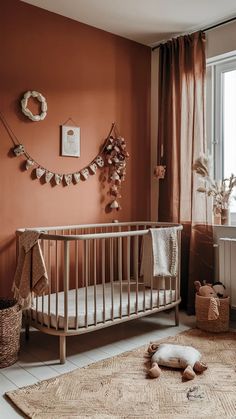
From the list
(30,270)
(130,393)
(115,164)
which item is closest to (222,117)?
(115,164)

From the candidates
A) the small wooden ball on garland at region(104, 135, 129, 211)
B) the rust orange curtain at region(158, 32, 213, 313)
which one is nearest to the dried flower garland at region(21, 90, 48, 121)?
the small wooden ball on garland at region(104, 135, 129, 211)

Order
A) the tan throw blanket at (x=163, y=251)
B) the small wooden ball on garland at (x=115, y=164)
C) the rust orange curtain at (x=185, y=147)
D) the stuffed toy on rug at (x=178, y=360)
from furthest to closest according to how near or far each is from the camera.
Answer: the small wooden ball on garland at (x=115, y=164), the rust orange curtain at (x=185, y=147), the tan throw blanket at (x=163, y=251), the stuffed toy on rug at (x=178, y=360)

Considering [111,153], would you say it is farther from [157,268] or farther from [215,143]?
[157,268]

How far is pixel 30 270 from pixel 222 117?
2.08 m

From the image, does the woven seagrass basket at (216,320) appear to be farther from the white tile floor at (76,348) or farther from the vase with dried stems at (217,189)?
the vase with dried stems at (217,189)

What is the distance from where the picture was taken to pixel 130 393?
1861 mm

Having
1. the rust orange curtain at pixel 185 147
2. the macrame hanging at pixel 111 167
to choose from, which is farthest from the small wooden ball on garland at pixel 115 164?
the rust orange curtain at pixel 185 147

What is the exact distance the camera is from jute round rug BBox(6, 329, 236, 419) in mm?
1695

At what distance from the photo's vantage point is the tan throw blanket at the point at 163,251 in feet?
8.58

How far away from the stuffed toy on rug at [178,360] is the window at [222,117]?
1404 millimetres

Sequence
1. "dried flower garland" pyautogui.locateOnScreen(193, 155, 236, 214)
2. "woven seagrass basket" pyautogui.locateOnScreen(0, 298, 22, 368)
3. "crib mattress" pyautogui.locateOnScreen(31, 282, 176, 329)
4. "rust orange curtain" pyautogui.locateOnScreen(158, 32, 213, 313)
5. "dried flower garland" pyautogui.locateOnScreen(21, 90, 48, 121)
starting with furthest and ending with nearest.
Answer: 1. "rust orange curtain" pyautogui.locateOnScreen(158, 32, 213, 313)
2. "dried flower garland" pyautogui.locateOnScreen(193, 155, 236, 214)
3. "dried flower garland" pyautogui.locateOnScreen(21, 90, 48, 121)
4. "crib mattress" pyautogui.locateOnScreen(31, 282, 176, 329)
5. "woven seagrass basket" pyautogui.locateOnScreen(0, 298, 22, 368)

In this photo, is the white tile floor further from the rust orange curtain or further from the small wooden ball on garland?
the small wooden ball on garland

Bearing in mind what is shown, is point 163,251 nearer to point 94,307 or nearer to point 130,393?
point 94,307

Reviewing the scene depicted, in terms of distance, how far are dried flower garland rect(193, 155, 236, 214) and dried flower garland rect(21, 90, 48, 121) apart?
127 cm
